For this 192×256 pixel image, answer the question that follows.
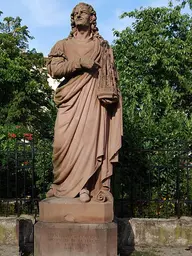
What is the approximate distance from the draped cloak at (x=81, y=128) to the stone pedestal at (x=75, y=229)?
23 cm

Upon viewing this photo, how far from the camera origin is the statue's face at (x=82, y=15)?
5.68 meters

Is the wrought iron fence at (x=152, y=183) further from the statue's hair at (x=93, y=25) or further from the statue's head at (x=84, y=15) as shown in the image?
the statue's head at (x=84, y=15)

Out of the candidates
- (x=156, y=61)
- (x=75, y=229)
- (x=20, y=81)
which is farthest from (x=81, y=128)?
(x=20, y=81)

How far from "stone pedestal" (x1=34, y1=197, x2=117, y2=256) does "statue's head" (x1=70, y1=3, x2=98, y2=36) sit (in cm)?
239

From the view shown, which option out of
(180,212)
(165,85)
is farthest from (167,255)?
(165,85)

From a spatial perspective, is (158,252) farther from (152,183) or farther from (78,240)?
(152,183)

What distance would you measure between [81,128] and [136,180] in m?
3.72

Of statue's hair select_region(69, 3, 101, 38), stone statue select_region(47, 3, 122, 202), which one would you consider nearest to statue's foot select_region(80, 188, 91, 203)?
stone statue select_region(47, 3, 122, 202)

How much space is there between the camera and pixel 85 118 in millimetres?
5504

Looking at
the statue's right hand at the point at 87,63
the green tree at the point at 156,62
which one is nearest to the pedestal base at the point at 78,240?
the statue's right hand at the point at 87,63

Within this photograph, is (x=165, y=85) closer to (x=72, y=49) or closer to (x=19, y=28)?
(x=19, y=28)

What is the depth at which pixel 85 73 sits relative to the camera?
18.4ft

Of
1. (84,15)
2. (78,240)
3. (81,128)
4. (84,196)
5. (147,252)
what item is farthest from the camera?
(147,252)

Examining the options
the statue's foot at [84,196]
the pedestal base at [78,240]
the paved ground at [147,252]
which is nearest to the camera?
the pedestal base at [78,240]
